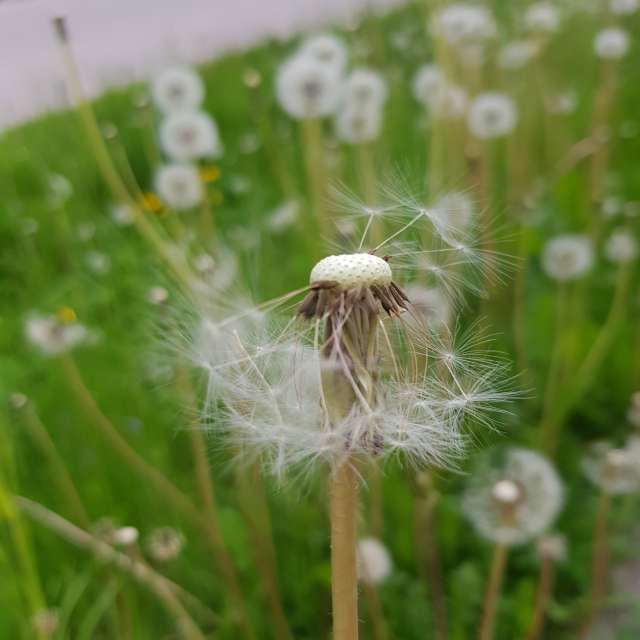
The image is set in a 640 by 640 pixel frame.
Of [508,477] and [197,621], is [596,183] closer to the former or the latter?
[508,477]

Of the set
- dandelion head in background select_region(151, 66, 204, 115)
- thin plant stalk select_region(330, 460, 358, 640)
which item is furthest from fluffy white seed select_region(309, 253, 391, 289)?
dandelion head in background select_region(151, 66, 204, 115)

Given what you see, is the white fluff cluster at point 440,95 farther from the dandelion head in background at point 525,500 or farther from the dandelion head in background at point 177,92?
the dandelion head in background at point 525,500

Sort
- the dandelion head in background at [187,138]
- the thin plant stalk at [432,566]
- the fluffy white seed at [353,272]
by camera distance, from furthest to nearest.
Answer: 1. the dandelion head in background at [187,138]
2. the thin plant stalk at [432,566]
3. the fluffy white seed at [353,272]

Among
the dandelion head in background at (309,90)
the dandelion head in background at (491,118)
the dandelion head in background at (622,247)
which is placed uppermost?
the dandelion head in background at (309,90)

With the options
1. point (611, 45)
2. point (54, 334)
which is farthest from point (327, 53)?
point (54, 334)

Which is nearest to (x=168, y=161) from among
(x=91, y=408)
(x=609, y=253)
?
(x=609, y=253)

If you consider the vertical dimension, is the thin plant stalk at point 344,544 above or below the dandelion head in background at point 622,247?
above

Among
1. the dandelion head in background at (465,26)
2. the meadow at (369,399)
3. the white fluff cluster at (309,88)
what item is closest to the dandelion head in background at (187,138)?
the meadow at (369,399)
